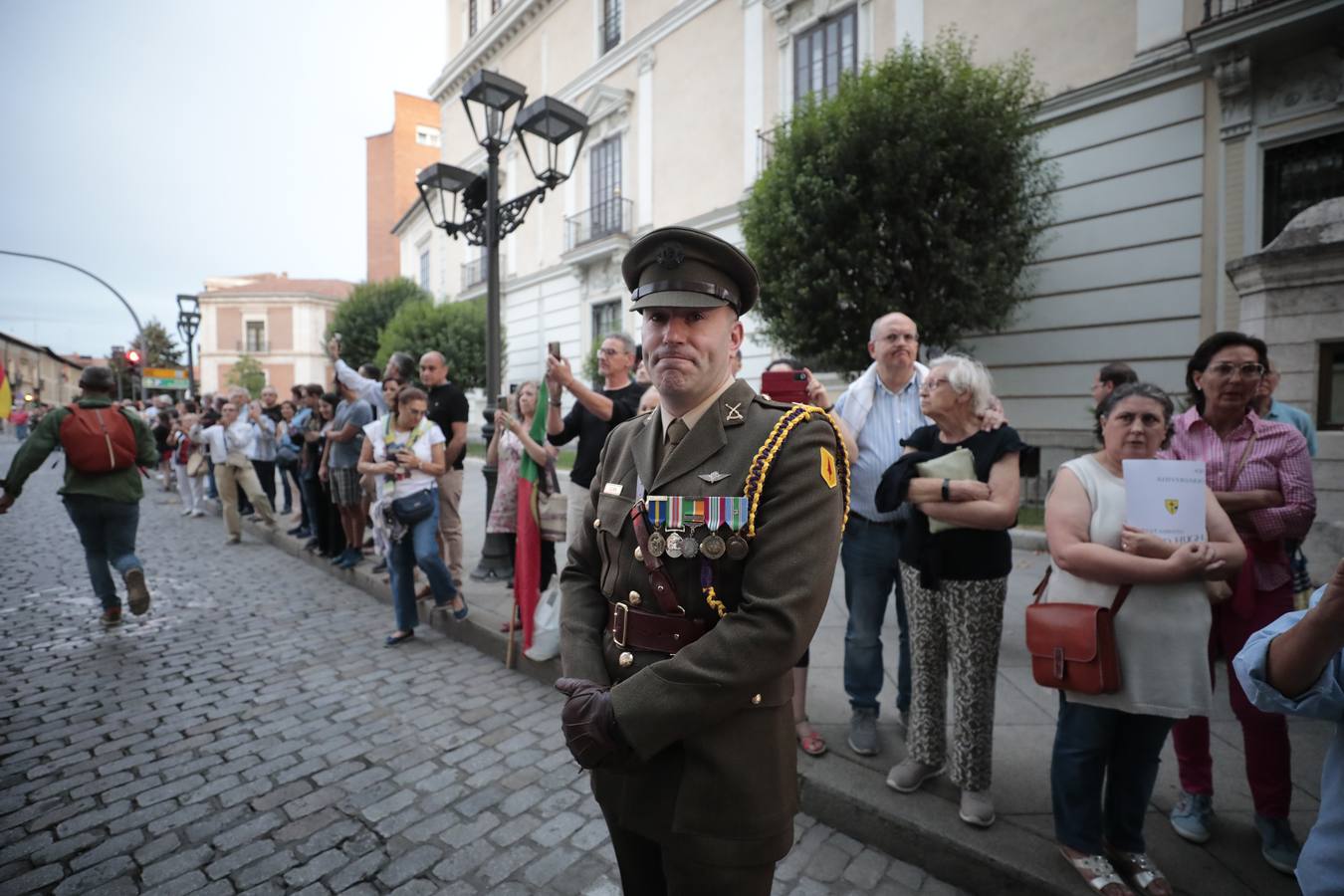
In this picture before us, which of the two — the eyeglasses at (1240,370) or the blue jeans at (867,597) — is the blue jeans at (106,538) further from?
the eyeglasses at (1240,370)

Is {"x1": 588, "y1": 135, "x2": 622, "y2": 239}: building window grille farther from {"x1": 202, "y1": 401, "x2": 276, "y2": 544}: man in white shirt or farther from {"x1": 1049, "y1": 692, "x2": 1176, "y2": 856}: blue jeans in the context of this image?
{"x1": 1049, "y1": 692, "x2": 1176, "y2": 856}: blue jeans

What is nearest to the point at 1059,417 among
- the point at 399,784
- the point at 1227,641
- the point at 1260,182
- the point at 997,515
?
the point at 1260,182

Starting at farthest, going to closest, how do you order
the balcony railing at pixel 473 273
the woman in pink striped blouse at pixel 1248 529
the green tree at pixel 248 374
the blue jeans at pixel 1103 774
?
the green tree at pixel 248 374, the balcony railing at pixel 473 273, the woman in pink striped blouse at pixel 1248 529, the blue jeans at pixel 1103 774

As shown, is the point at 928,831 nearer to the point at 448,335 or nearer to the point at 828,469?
the point at 828,469

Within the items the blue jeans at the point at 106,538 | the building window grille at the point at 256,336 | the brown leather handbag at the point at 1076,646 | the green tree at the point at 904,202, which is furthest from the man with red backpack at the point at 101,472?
the building window grille at the point at 256,336

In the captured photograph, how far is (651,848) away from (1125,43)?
1302 cm

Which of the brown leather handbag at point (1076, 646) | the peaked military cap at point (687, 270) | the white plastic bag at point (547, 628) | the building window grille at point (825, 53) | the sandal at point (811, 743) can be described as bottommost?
the sandal at point (811, 743)

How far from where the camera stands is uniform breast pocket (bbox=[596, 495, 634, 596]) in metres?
1.70

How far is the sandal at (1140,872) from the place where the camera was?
7.74ft

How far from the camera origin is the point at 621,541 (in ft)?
5.62

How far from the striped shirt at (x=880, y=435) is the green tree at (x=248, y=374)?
57831 mm

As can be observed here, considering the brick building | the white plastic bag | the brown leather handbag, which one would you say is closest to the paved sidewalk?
the brown leather handbag

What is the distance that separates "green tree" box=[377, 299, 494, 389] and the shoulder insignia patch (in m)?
21.8

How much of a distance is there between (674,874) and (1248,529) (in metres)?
2.97
